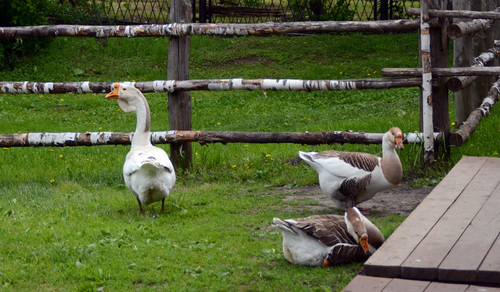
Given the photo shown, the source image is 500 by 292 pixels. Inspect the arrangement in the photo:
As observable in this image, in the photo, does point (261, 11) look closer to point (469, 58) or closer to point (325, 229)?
point (469, 58)

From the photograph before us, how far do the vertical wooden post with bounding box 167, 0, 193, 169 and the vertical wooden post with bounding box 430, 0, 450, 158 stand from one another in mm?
2851

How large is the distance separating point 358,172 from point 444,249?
231 cm

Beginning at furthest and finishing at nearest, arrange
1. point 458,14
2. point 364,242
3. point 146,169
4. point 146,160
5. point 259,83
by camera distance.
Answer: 1. point 259,83
2. point 458,14
3. point 146,169
4. point 146,160
5. point 364,242

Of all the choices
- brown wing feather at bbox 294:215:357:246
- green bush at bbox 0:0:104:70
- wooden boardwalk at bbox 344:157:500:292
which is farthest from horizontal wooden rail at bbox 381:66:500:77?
green bush at bbox 0:0:104:70

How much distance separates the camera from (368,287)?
331cm

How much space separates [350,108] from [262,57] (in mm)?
4925

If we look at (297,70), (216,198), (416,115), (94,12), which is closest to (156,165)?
(216,198)

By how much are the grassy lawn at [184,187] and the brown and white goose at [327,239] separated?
8 centimetres

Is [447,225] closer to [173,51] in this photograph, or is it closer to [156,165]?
[156,165]

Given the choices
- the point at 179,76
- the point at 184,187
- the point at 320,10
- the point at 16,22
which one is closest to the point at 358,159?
the point at 184,187

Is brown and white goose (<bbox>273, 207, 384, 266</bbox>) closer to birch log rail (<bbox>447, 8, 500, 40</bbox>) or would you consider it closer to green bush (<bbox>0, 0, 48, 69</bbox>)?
birch log rail (<bbox>447, 8, 500, 40</bbox>)

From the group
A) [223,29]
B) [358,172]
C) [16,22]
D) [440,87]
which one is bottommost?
[358,172]

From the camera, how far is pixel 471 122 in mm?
7723

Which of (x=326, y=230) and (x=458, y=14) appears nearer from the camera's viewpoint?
(x=326, y=230)
